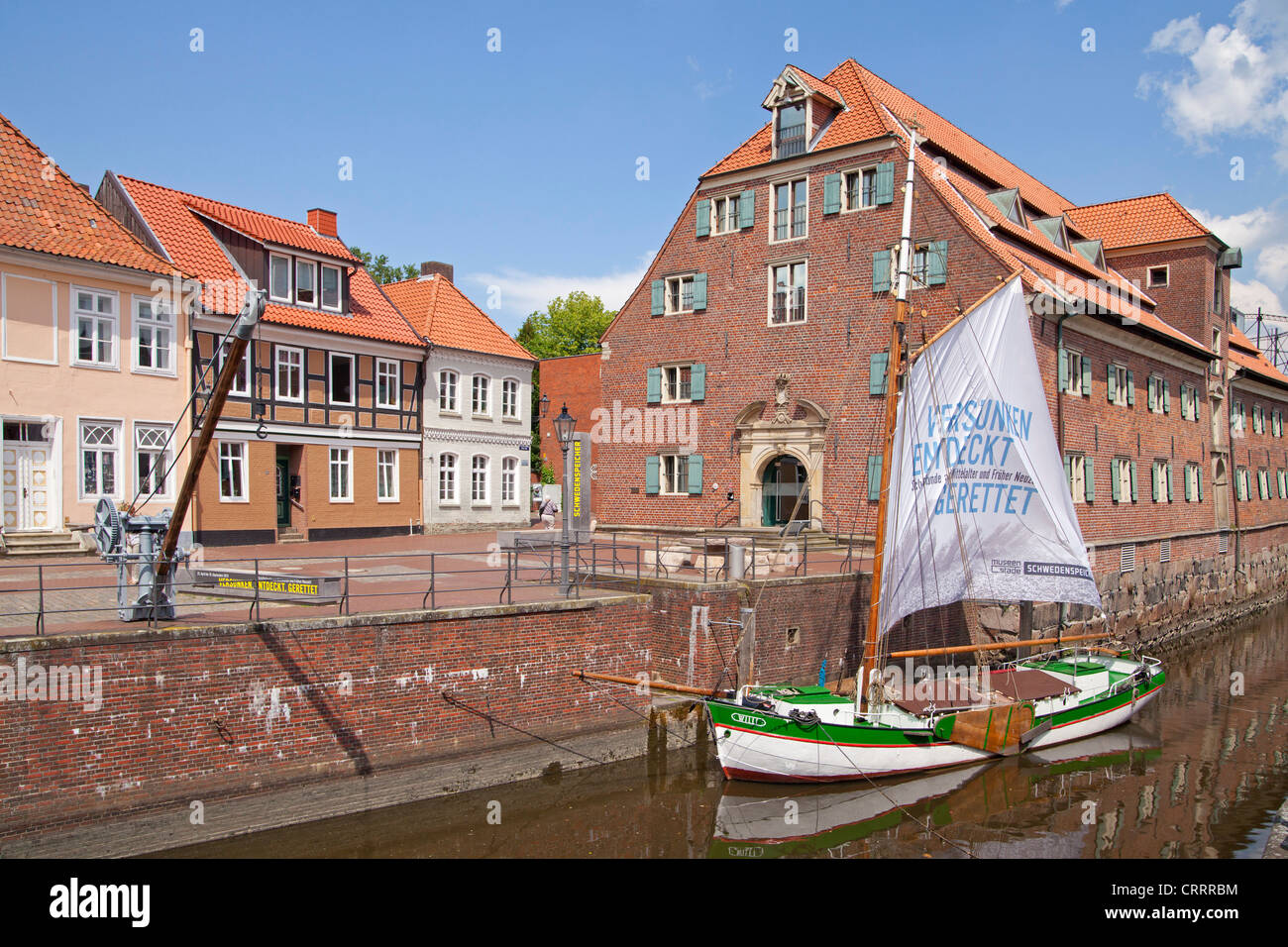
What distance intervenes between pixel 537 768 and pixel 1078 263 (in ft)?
82.4

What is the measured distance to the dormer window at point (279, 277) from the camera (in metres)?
27.2

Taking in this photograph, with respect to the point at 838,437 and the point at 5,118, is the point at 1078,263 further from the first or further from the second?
the point at 5,118

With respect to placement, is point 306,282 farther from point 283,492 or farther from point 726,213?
point 726,213

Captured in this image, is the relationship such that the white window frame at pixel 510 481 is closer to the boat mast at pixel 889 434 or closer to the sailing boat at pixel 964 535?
the sailing boat at pixel 964 535

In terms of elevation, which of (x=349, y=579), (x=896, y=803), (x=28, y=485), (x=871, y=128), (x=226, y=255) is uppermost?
(x=871, y=128)

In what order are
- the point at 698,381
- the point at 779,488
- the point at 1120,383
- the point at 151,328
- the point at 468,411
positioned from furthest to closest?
the point at 468,411
the point at 698,381
the point at 1120,383
the point at 779,488
the point at 151,328

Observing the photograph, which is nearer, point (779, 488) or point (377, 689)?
point (377, 689)

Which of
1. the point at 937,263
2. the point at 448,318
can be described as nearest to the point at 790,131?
the point at 937,263

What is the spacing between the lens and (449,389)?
1273 inches

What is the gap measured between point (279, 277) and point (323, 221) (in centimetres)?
516

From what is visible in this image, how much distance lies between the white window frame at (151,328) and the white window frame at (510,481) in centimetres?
1289

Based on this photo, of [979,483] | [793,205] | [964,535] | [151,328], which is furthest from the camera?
[793,205]

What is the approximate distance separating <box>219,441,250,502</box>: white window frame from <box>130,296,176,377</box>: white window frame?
2.53 meters
